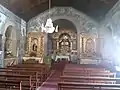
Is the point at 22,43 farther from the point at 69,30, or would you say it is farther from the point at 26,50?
the point at 69,30

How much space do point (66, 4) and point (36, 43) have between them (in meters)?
4.16

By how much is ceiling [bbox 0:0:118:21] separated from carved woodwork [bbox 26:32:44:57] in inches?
61.5

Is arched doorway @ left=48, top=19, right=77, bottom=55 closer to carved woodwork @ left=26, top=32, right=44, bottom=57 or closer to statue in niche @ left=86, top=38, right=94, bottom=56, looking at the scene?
carved woodwork @ left=26, top=32, right=44, bottom=57

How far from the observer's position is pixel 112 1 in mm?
13164

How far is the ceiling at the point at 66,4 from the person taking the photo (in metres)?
13.3

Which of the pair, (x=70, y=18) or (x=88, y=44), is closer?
(x=88, y=44)

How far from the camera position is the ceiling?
523 inches

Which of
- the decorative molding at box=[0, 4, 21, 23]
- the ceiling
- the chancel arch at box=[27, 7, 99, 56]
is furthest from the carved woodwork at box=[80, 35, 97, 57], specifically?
the decorative molding at box=[0, 4, 21, 23]

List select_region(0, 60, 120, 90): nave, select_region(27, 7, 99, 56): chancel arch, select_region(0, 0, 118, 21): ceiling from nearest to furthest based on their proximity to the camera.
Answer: select_region(0, 60, 120, 90): nave
select_region(0, 0, 118, 21): ceiling
select_region(27, 7, 99, 56): chancel arch

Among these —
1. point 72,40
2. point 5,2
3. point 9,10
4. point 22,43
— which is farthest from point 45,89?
point 72,40

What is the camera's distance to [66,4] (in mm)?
18359

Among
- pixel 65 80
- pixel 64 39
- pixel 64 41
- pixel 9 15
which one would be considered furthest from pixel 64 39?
pixel 65 80

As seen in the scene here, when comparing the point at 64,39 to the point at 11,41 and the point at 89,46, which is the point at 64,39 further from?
the point at 11,41

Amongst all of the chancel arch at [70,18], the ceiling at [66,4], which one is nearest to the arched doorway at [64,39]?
the chancel arch at [70,18]
